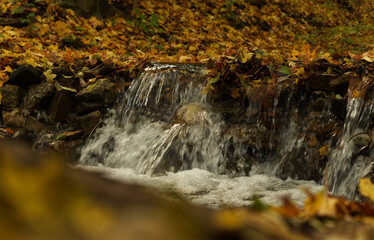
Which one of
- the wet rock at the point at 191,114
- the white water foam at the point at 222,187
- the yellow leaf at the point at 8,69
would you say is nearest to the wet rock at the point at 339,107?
the white water foam at the point at 222,187

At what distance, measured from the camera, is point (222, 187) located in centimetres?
319

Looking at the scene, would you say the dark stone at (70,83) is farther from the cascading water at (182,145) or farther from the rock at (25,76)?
the cascading water at (182,145)

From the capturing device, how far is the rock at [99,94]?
175 inches

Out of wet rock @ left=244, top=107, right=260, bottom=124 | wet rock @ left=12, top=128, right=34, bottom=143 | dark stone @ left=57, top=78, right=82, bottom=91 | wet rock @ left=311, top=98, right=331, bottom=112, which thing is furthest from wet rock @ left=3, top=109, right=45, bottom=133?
wet rock @ left=311, top=98, right=331, bottom=112

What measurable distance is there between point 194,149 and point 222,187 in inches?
26.8

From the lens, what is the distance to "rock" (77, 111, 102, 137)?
14.3 ft

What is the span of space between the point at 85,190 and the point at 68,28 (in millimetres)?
6587

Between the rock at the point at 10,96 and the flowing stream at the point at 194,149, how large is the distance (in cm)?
119

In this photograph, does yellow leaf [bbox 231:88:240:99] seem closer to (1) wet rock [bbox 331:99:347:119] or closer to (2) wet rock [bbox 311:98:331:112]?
(2) wet rock [bbox 311:98:331:112]

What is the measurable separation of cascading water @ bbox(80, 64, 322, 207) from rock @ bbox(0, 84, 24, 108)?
1.19 meters

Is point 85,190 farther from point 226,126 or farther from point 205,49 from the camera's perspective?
point 205,49

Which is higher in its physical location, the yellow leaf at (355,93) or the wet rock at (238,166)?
the yellow leaf at (355,93)

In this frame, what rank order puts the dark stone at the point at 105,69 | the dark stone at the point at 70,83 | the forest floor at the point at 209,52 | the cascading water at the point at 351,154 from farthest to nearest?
1. the dark stone at the point at 105,69
2. the dark stone at the point at 70,83
3. the cascading water at the point at 351,154
4. the forest floor at the point at 209,52

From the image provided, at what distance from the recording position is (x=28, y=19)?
6.27m
